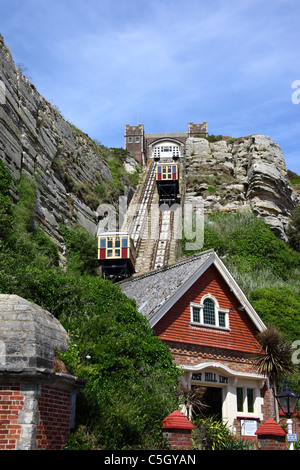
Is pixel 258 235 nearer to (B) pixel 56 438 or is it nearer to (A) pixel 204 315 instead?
(A) pixel 204 315

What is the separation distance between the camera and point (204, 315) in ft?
74.7

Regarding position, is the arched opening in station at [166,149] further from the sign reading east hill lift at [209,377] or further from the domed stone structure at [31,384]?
the domed stone structure at [31,384]

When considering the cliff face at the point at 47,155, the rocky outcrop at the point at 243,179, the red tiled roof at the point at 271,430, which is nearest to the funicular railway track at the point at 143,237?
the cliff face at the point at 47,155

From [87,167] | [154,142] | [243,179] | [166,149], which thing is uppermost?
[154,142]

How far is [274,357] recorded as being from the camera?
881 inches

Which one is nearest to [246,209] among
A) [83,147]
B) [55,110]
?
[83,147]

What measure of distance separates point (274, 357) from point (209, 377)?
2849mm

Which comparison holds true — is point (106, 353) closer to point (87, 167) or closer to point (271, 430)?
point (271, 430)

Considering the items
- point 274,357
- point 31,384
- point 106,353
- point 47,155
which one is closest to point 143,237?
point 47,155

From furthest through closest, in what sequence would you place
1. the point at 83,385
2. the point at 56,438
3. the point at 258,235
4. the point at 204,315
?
the point at 258,235 → the point at 204,315 → the point at 83,385 → the point at 56,438

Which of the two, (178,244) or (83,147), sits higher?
(83,147)

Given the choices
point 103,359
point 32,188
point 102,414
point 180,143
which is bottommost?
point 102,414

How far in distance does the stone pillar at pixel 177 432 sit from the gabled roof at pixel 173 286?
7159 mm

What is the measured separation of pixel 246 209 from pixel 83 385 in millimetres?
44974
